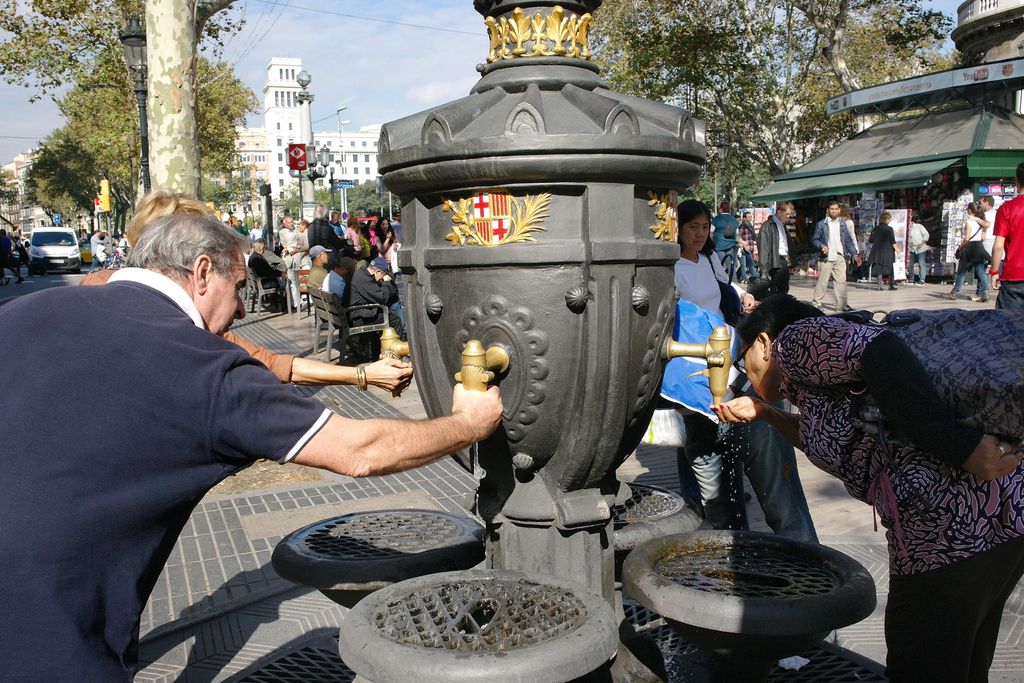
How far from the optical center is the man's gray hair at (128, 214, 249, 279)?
2090 mm

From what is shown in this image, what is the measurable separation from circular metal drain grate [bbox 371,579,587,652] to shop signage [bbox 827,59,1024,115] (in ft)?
72.8

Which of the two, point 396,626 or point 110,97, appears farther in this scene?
point 110,97

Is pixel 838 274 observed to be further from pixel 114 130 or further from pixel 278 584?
pixel 114 130

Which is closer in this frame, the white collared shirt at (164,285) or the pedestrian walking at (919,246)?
the white collared shirt at (164,285)

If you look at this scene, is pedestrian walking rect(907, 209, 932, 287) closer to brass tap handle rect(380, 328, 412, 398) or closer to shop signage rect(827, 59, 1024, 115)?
shop signage rect(827, 59, 1024, 115)

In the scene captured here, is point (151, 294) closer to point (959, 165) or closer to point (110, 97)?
point (959, 165)

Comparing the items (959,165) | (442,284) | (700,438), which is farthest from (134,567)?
(959,165)

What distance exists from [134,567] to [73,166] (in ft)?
190

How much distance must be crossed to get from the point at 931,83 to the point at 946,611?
75.0 feet

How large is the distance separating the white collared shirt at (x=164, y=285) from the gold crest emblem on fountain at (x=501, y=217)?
0.76 metres

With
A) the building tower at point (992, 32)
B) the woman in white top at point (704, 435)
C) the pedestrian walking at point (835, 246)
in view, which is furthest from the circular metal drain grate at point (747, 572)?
the building tower at point (992, 32)

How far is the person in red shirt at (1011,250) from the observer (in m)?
6.79

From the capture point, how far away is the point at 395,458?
204 cm

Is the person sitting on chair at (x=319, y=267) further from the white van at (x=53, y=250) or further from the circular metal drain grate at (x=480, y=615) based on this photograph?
the white van at (x=53, y=250)
